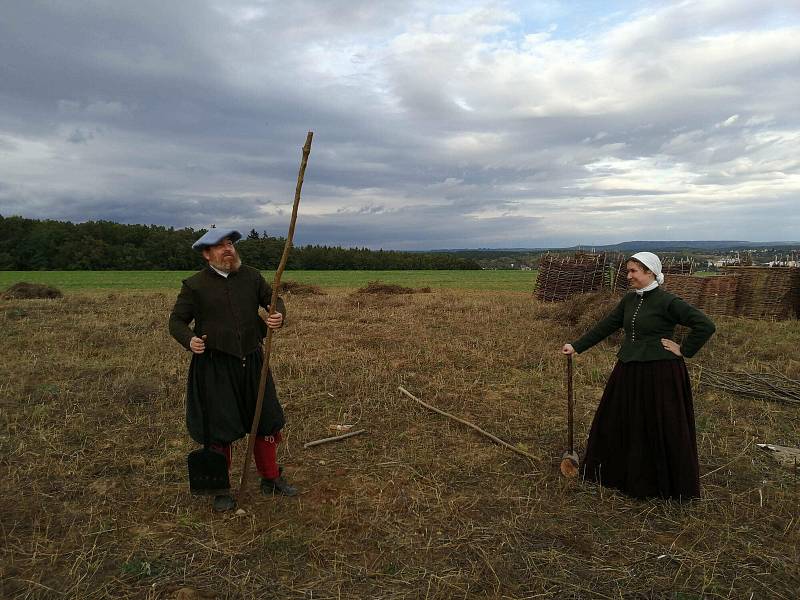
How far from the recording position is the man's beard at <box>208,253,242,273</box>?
12.7 feet

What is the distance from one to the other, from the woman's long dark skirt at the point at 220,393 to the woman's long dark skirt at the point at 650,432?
9.72 feet

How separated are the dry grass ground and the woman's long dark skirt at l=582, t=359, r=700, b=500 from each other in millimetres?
180

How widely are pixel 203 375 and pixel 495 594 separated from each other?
254 centimetres

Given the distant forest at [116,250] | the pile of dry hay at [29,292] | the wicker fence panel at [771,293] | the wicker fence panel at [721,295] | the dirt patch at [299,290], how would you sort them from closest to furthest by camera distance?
the wicker fence panel at [771,293]
the wicker fence panel at [721,295]
the pile of dry hay at [29,292]
the dirt patch at [299,290]
the distant forest at [116,250]

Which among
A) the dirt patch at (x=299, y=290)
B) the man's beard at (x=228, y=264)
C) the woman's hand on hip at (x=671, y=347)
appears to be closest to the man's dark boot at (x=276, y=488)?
the man's beard at (x=228, y=264)

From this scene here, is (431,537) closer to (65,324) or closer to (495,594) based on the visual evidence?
(495,594)

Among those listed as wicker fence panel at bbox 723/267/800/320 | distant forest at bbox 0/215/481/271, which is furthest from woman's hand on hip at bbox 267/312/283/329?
distant forest at bbox 0/215/481/271

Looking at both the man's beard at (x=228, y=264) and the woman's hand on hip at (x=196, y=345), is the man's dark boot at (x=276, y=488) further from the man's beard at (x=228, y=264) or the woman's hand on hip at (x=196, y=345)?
the man's beard at (x=228, y=264)

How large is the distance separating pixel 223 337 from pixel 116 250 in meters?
64.4

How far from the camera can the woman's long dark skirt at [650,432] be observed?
408 cm

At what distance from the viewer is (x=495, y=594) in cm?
310

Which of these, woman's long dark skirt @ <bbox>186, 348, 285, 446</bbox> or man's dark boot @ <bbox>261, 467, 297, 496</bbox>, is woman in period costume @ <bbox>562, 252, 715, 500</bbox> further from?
woman's long dark skirt @ <bbox>186, 348, 285, 446</bbox>

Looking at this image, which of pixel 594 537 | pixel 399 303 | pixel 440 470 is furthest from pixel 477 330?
pixel 594 537

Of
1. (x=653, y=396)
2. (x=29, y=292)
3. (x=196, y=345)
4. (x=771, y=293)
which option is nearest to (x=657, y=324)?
(x=653, y=396)
